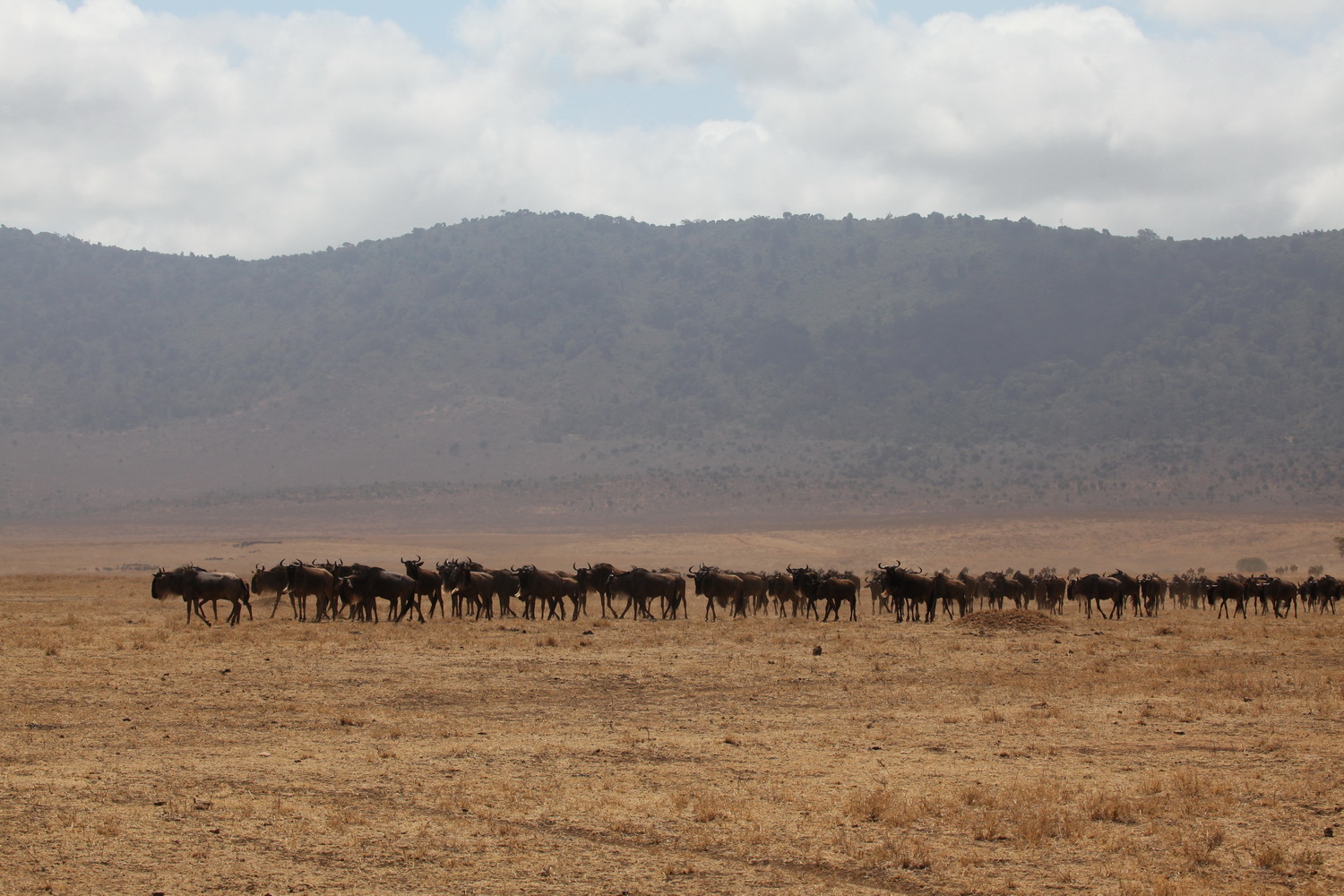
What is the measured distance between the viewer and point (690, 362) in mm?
156750

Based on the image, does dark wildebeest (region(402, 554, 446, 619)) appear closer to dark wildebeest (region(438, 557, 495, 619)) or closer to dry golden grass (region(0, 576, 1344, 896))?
dark wildebeest (region(438, 557, 495, 619))

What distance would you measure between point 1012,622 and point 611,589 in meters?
11.4

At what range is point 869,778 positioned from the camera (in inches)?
530

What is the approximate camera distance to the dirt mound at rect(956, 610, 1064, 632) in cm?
3017

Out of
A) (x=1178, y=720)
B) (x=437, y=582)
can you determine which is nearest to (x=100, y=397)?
(x=437, y=582)

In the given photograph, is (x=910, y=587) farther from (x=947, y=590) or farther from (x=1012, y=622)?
(x=1012, y=622)

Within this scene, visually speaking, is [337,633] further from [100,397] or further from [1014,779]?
[100,397]

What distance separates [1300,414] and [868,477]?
47.1m

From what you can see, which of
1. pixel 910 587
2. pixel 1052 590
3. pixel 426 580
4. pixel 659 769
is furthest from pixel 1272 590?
pixel 659 769

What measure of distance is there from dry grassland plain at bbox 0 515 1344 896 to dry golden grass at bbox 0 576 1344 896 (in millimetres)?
53

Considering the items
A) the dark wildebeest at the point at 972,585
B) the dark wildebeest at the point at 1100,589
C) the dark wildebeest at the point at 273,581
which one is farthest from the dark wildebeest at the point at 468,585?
the dark wildebeest at the point at 1100,589

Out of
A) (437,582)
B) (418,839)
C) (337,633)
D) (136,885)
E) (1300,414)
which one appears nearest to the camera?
(136,885)

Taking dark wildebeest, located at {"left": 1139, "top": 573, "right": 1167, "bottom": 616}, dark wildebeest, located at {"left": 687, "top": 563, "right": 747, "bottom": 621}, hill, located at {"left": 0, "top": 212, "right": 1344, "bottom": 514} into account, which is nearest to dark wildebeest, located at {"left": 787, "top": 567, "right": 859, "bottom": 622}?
dark wildebeest, located at {"left": 687, "top": 563, "right": 747, "bottom": 621}

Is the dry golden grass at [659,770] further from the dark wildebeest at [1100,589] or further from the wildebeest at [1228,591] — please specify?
the wildebeest at [1228,591]
